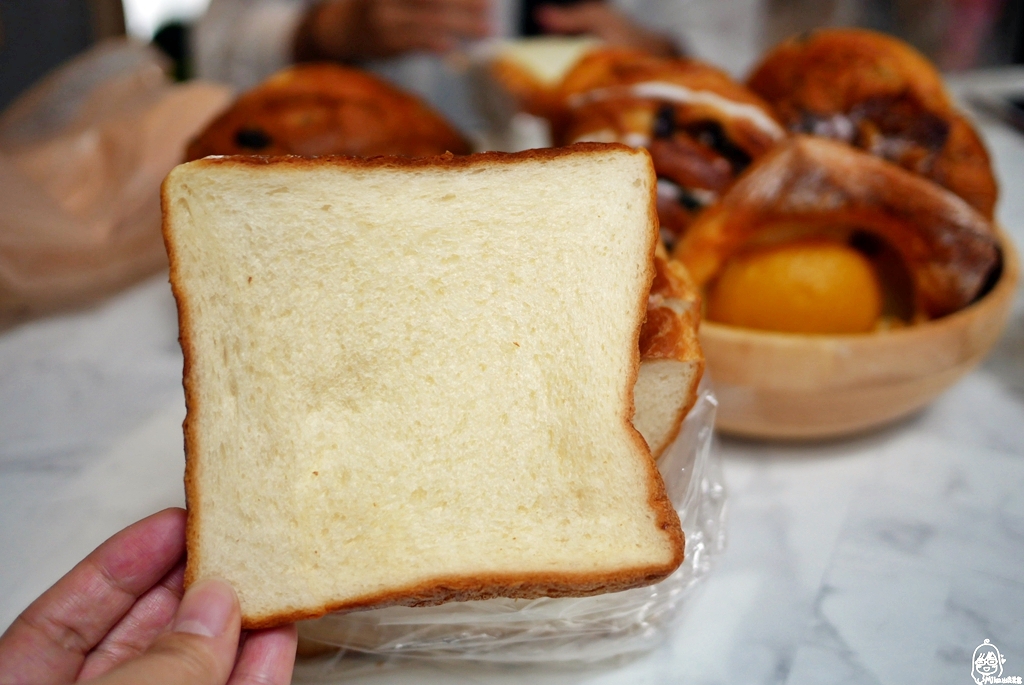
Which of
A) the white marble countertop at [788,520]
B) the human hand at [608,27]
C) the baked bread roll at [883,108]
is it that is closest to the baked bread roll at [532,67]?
the human hand at [608,27]

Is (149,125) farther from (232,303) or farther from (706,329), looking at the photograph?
(706,329)

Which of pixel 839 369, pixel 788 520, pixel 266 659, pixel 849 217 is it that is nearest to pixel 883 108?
pixel 849 217

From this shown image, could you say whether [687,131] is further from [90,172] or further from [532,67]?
[90,172]

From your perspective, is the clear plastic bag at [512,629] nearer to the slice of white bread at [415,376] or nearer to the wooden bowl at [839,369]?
the slice of white bread at [415,376]

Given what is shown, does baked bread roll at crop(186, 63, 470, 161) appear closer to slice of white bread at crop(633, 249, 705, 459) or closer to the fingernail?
slice of white bread at crop(633, 249, 705, 459)

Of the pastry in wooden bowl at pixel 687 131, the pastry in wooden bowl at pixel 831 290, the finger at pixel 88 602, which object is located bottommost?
the finger at pixel 88 602
